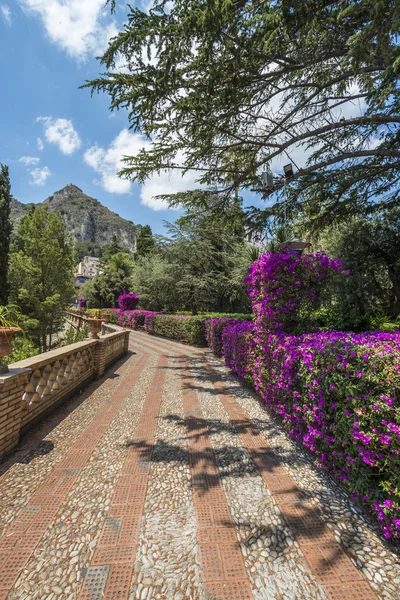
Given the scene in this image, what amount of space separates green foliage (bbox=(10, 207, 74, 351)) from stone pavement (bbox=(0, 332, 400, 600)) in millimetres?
8231

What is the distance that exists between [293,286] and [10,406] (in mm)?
4202

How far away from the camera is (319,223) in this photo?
752 cm

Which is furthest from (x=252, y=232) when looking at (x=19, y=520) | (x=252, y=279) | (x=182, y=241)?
(x=182, y=241)

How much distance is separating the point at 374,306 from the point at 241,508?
369 inches

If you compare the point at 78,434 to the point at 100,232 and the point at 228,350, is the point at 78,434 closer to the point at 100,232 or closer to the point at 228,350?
the point at 228,350

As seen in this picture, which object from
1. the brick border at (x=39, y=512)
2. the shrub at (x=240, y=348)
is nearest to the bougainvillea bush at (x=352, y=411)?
the shrub at (x=240, y=348)

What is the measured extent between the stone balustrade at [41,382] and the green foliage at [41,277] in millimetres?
5652

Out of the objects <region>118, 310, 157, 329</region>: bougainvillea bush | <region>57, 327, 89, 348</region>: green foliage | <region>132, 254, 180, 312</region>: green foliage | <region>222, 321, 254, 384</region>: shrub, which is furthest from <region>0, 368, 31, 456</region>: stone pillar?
<region>118, 310, 157, 329</region>: bougainvillea bush

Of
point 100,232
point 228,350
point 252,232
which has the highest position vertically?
point 100,232

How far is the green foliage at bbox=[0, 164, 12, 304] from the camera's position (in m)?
13.0

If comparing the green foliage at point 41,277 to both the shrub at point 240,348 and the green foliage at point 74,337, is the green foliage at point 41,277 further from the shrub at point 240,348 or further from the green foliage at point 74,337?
the shrub at point 240,348

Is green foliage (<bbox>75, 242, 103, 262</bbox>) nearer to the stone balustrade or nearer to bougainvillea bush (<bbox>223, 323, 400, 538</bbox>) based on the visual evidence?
the stone balustrade

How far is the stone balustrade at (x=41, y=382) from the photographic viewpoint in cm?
294

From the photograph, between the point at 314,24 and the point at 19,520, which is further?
the point at 314,24
